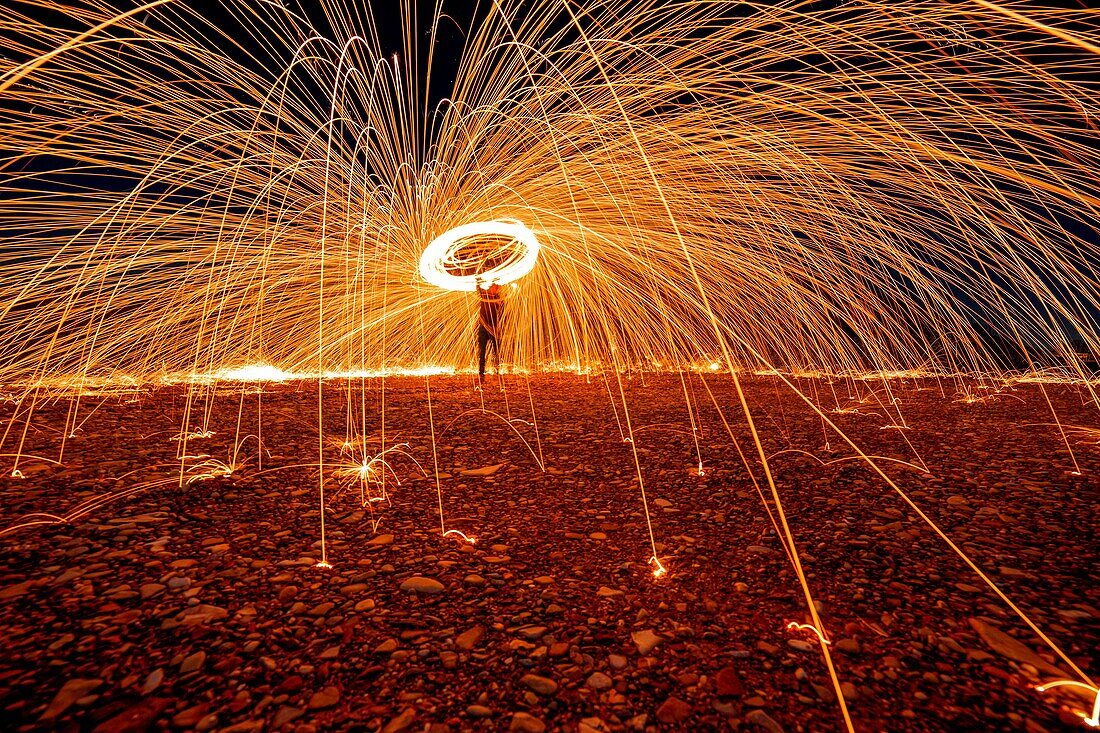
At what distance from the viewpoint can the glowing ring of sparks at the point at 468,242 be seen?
5.25 metres

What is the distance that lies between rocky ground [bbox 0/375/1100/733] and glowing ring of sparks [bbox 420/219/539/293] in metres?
3.08

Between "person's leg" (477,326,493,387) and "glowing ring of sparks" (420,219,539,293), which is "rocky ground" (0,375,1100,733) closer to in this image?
"glowing ring of sparks" (420,219,539,293)

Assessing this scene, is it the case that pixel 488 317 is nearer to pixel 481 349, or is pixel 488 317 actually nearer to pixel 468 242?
pixel 481 349

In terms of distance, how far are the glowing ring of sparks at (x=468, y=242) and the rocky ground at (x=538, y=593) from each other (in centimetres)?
308

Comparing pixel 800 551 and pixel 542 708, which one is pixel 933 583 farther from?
pixel 542 708

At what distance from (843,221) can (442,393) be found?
5131mm

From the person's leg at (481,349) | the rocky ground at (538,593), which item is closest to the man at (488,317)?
the person's leg at (481,349)

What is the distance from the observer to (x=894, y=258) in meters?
3.96

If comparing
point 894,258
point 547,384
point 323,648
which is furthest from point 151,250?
point 894,258

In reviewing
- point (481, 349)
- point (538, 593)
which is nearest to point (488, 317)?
point (481, 349)

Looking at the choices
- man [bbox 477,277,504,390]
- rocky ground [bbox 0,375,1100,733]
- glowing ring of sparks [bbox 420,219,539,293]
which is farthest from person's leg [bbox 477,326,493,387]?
rocky ground [bbox 0,375,1100,733]

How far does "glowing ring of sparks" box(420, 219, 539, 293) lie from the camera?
5.25 m

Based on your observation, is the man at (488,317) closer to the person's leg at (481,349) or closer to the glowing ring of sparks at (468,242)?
the person's leg at (481,349)

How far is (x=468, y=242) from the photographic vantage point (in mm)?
6344
